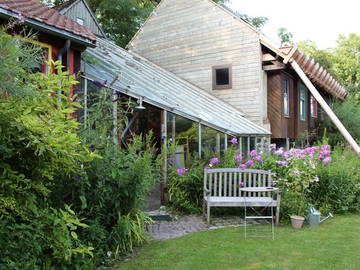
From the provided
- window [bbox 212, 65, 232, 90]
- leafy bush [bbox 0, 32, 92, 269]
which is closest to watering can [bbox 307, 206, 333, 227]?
leafy bush [bbox 0, 32, 92, 269]

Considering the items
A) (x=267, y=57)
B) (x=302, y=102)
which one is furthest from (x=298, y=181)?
(x=302, y=102)

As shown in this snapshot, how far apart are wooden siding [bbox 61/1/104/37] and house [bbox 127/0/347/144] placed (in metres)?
2.76

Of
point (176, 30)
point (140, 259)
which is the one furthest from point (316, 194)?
point (176, 30)

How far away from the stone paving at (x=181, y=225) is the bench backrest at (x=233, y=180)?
1.85 ft

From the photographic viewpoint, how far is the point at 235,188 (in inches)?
306

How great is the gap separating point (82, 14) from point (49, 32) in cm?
1251

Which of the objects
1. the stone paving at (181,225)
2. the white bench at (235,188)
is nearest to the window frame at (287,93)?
the white bench at (235,188)

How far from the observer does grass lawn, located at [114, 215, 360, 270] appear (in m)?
4.81

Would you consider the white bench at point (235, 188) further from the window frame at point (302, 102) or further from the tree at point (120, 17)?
the tree at point (120, 17)

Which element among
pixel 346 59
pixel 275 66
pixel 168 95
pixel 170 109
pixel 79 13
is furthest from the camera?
pixel 346 59

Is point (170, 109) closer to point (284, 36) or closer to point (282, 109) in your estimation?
point (282, 109)

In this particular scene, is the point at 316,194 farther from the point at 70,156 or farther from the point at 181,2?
the point at 181,2

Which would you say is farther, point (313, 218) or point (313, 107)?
point (313, 107)

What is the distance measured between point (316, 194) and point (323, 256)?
3.60m
